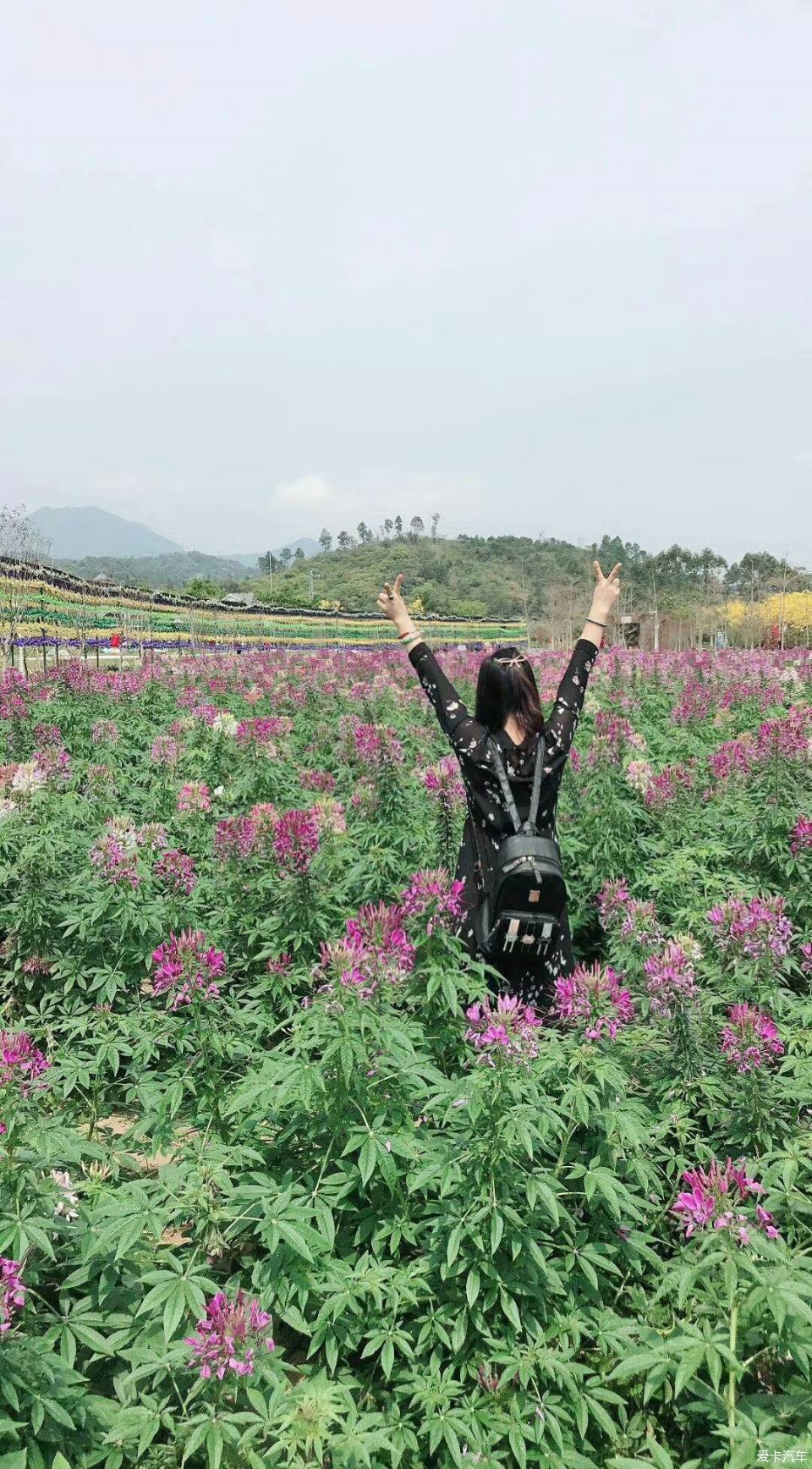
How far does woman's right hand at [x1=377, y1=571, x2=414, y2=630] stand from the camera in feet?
11.3

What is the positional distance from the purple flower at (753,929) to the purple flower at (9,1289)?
2485 millimetres

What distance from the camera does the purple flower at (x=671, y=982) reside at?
2.82m

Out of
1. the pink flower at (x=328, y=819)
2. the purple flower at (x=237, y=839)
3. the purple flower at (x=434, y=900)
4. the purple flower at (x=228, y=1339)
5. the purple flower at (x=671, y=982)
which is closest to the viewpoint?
the purple flower at (x=228, y=1339)

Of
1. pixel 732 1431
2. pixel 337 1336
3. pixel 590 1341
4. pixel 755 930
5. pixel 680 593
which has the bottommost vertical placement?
pixel 590 1341

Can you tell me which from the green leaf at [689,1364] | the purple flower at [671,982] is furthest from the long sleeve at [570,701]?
the green leaf at [689,1364]

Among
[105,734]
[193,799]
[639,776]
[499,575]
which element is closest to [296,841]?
[193,799]

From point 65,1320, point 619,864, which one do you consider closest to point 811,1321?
point 65,1320

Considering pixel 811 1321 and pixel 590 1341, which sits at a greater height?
pixel 811 1321

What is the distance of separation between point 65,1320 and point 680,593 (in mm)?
60875

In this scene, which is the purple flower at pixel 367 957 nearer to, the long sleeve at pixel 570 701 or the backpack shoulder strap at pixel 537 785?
the backpack shoulder strap at pixel 537 785

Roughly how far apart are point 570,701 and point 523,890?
737 millimetres

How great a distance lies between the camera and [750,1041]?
2588 mm

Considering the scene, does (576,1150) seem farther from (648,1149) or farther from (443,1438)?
(443,1438)

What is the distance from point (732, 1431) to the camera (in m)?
1.85
